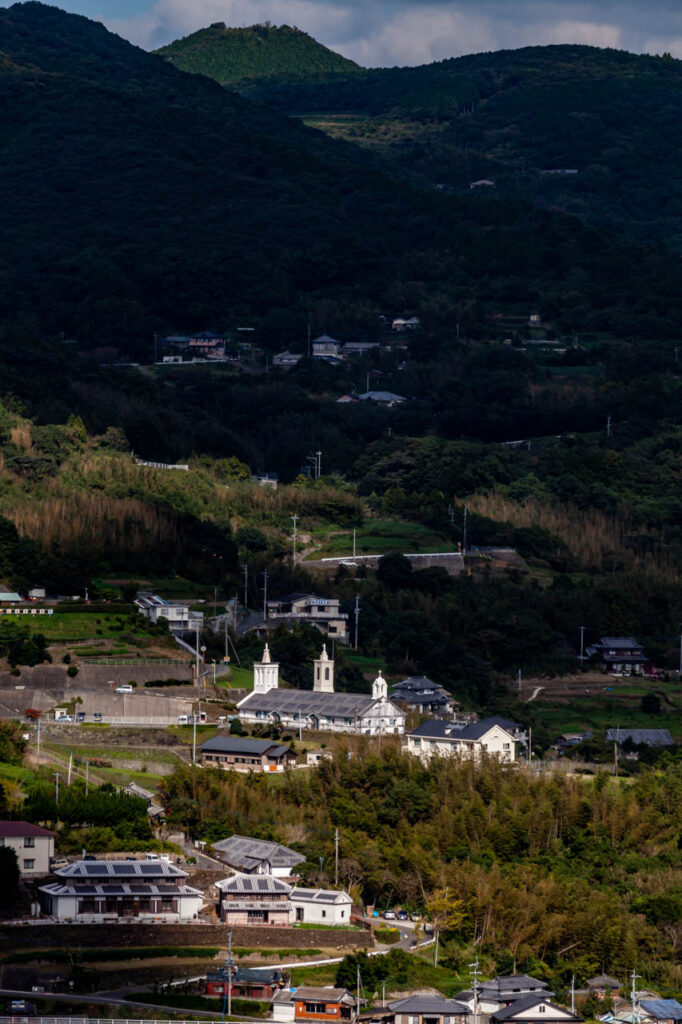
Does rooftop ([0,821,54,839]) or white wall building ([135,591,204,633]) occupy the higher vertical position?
white wall building ([135,591,204,633])

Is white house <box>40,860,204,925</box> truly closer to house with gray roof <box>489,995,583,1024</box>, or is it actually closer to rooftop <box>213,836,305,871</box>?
rooftop <box>213,836,305,871</box>

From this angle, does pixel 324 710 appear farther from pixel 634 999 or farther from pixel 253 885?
pixel 634 999

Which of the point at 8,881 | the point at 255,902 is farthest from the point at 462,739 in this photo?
the point at 8,881

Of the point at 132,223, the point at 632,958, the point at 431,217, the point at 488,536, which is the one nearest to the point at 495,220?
the point at 431,217

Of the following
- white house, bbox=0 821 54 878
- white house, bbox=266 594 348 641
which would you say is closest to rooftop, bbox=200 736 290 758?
white house, bbox=0 821 54 878

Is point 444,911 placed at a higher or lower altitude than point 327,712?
lower

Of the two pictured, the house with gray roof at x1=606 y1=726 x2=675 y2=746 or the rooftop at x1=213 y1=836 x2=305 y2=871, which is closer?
the rooftop at x1=213 y1=836 x2=305 y2=871

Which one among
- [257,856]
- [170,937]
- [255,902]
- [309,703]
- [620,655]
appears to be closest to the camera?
[170,937]
